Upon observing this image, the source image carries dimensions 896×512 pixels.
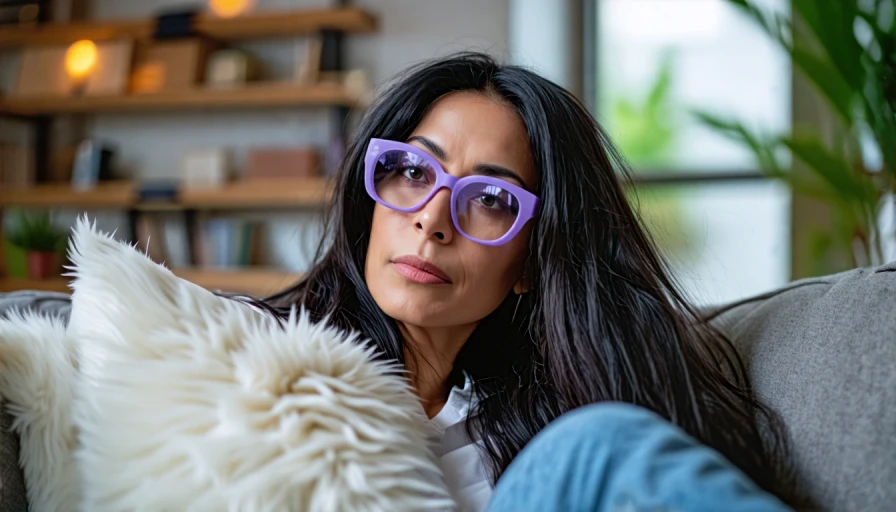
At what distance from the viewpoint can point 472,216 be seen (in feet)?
3.49

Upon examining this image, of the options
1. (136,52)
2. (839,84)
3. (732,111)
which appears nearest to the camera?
(839,84)

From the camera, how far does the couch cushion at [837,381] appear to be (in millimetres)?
744

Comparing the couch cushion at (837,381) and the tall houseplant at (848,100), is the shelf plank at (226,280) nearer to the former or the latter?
the tall houseplant at (848,100)

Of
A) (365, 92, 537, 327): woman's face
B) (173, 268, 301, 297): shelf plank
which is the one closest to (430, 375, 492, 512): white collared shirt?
(365, 92, 537, 327): woman's face

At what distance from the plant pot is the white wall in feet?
Result: 1.42

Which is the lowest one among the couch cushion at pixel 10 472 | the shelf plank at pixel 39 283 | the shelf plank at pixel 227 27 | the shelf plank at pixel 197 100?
the shelf plank at pixel 39 283

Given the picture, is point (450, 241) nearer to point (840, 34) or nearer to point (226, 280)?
point (840, 34)

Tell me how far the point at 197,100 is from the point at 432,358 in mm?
2779

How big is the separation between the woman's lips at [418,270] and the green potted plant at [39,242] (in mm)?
2944

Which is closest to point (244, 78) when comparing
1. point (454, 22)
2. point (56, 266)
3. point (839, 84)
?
point (454, 22)

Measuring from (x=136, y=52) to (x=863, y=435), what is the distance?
147 inches

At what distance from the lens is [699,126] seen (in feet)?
10.6

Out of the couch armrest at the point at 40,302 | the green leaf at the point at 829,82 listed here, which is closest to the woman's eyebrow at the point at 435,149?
the couch armrest at the point at 40,302

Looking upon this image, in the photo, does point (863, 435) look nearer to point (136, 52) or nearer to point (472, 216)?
point (472, 216)
